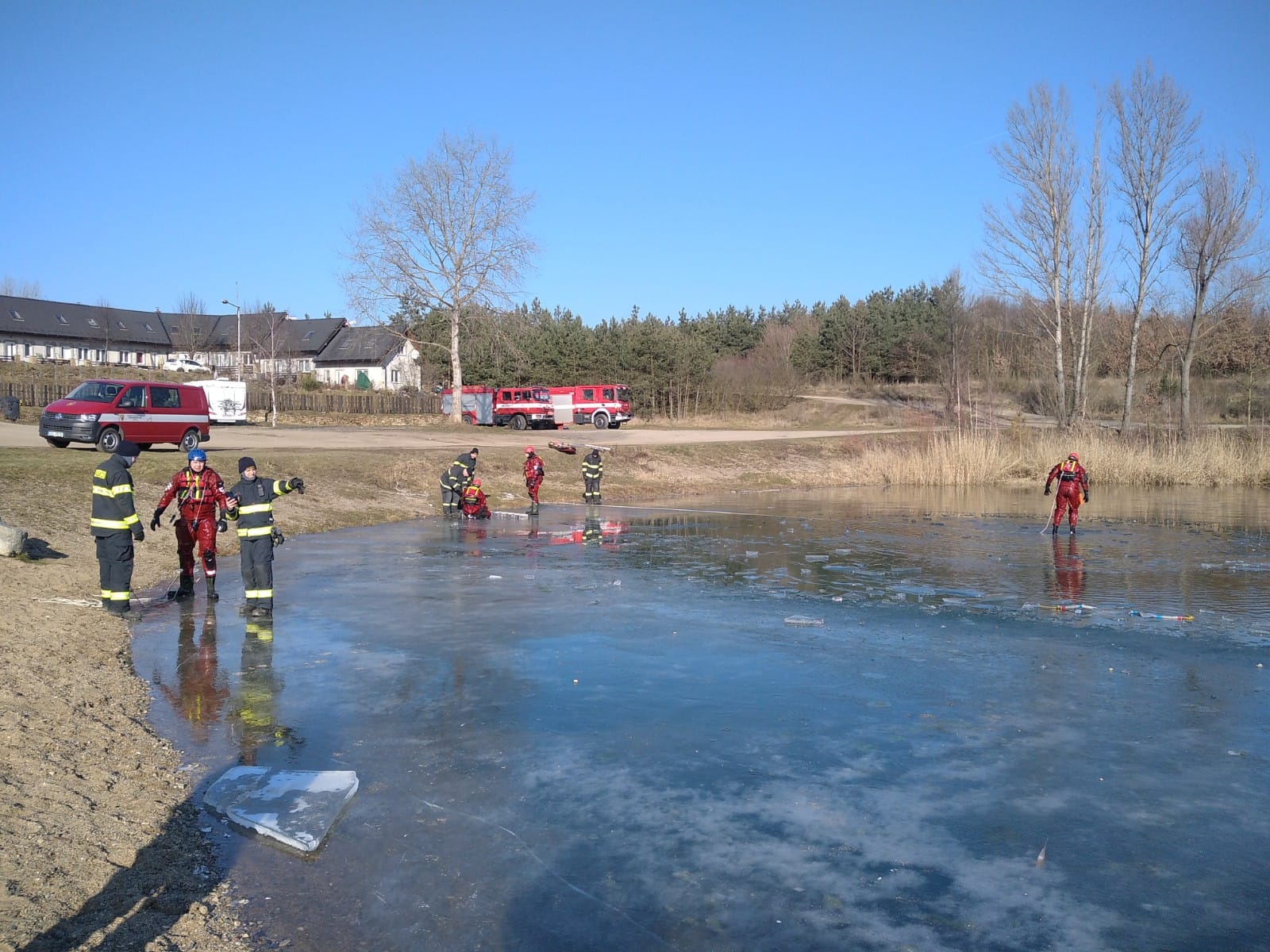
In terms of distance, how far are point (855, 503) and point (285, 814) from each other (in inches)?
962

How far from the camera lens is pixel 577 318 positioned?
264ft

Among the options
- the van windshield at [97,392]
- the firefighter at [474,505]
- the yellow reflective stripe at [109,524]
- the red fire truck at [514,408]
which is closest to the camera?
the yellow reflective stripe at [109,524]

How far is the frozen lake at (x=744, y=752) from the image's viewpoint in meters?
5.05

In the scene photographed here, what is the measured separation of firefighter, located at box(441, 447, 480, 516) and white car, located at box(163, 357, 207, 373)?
5533 cm

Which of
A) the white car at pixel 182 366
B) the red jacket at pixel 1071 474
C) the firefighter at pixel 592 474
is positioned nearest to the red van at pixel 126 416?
the firefighter at pixel 592 474

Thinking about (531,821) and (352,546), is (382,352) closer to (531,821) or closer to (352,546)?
(352,546)

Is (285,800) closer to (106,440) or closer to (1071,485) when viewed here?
(1071,485)

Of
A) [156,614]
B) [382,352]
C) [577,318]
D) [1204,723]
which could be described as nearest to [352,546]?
[156,614]

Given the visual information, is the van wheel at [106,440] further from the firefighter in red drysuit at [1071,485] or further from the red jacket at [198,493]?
the firefighter in red drysuit at [1071,485]

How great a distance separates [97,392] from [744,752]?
24.4 meters

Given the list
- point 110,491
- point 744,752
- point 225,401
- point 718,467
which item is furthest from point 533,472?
point 225,401

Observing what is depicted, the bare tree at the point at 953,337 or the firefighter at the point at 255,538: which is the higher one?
the bare tree at the point at 953,337

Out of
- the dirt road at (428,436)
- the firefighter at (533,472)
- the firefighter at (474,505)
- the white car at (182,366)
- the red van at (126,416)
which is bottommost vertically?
the firefighter at (474,505)

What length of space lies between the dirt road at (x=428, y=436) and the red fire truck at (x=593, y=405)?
714 millimetres
